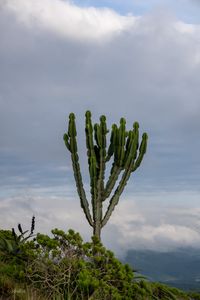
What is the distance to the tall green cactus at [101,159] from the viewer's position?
1464 centimetres

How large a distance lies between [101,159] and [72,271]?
4.90 metres

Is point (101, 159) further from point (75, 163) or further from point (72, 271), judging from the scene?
point (72, 271)

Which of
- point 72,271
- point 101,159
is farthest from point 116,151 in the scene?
point 72,271

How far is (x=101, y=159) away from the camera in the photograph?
14.9 meters

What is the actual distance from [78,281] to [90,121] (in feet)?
20.7

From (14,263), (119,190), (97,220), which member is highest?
(119,190)

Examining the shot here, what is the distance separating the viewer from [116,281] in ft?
36.3

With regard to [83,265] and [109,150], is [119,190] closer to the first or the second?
[109,150]

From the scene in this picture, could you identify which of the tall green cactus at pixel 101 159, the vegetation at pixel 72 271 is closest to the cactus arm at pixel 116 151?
the tall green cactus at pixel 101 159

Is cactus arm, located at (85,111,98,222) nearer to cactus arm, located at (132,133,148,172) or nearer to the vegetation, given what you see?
cactus arm, located at (132,133,148,172)

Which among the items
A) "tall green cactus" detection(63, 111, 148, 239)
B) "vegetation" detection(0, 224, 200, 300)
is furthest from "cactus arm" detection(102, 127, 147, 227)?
"vegetation" detection(0, 224, 200, 300)

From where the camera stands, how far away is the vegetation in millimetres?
10250

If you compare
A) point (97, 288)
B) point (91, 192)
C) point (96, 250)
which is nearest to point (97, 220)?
point (91, 192)

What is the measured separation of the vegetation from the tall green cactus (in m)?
3.28
